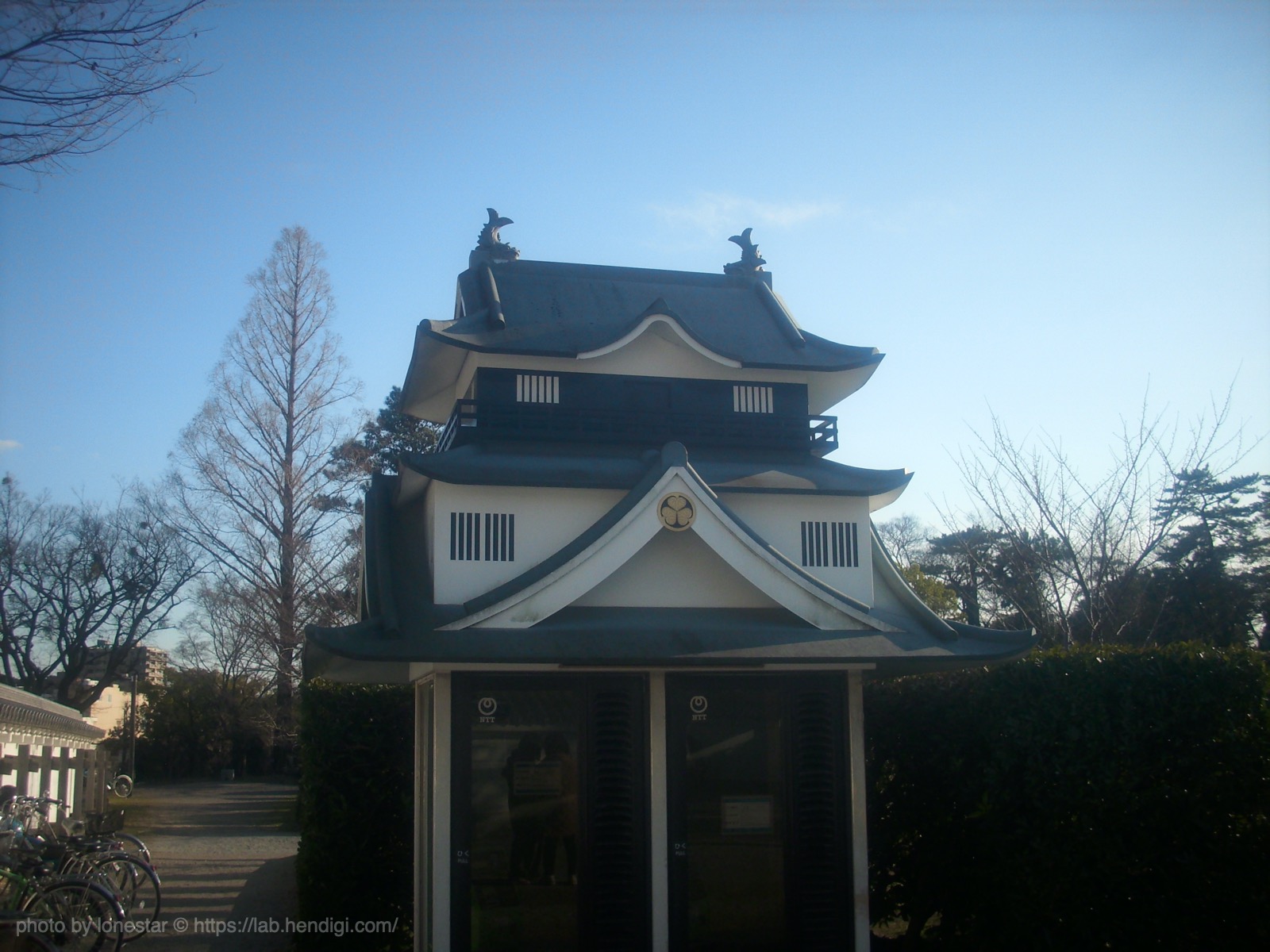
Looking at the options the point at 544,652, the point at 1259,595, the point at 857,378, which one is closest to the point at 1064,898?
the point at 544,652

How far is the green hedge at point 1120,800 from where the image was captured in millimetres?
8055

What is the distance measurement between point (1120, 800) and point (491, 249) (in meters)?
8.99

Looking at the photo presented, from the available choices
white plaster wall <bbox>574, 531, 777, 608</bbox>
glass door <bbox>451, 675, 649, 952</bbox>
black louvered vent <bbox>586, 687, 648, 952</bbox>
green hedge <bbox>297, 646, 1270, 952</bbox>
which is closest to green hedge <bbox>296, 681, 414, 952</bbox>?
glass door <bbox>451, 675, 649, 952</bbox>

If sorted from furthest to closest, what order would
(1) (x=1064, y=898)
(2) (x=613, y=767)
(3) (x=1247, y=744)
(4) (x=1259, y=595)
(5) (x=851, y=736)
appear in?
1. (4) (x=1259, y=595)
2. (5) (x=851, y=736)
3. (2) (x=613, y=767)
4. (1) (x=1064, y=898)
5. (3) (x=1247, y=744)

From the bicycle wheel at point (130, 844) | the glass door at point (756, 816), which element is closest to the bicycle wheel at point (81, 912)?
the bicycle wheel at point (130, 844)

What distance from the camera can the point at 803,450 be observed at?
11.3 meters

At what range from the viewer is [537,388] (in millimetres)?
10773

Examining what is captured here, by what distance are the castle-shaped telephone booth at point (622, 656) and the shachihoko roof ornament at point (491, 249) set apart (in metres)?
1.77

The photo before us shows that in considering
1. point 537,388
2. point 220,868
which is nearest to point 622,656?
point 537,388

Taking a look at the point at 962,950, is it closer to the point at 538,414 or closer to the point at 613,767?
the point at 613,767

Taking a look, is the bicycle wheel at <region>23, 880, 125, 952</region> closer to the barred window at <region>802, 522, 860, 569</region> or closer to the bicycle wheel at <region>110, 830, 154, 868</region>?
the bicycle wheel at <region>110, 830, 154, 868</region>

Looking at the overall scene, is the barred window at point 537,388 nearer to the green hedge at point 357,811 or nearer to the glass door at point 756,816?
the glass door at point 756,816

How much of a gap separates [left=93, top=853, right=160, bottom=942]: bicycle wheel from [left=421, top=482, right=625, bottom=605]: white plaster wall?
6443mm

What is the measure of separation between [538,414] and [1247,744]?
7.06 m
